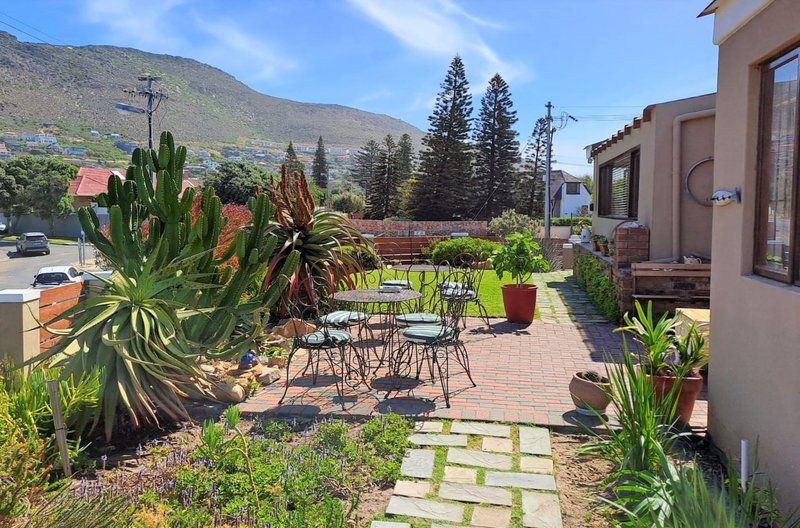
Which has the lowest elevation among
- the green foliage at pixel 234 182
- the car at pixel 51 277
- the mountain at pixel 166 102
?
the car at pixel 51 277

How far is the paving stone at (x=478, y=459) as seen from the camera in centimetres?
363

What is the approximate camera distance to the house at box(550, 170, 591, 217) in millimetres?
57781

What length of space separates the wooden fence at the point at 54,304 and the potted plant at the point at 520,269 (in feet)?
18.6

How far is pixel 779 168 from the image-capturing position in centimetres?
316

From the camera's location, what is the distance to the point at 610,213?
12211 mm

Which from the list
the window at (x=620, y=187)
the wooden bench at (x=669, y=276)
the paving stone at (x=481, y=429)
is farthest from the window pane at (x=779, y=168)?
the window at (x=620, y=187)

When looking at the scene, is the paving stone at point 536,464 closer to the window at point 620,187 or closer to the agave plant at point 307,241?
the agave plant at point 307,241

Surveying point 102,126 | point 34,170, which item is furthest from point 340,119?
point 34,170

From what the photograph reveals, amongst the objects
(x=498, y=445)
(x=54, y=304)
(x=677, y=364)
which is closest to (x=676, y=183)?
(x=677, y=364)

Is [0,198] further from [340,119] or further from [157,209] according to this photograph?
[340,119]

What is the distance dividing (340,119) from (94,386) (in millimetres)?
149752

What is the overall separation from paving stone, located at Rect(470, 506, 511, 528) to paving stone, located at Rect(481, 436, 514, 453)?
82 centimetres

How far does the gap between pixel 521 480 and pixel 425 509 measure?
0.69 meters

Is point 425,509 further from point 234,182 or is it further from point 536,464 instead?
point 234,182
